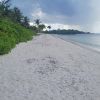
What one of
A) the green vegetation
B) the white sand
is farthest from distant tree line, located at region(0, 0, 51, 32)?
the white sand

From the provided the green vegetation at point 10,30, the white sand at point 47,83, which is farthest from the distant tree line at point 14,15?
the white sand at point 47,83

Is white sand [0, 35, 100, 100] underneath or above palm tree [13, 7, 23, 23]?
underneath

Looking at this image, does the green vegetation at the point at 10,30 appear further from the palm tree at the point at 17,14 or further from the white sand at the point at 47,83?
the white sand at the point at 47,83

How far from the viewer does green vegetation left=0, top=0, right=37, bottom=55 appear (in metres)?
18.7

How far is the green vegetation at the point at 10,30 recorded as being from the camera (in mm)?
18734

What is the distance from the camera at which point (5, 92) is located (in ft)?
25.3

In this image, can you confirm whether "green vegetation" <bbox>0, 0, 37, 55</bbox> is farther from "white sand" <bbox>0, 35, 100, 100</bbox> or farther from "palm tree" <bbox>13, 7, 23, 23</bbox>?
"white sand" <bbox>0, 35, 100, 100</bbox>

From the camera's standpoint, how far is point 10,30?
93.2 feet

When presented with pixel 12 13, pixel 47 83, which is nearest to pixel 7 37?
pixel 47 83

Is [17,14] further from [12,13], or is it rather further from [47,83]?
[47,83]

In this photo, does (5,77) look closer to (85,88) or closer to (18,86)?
(18,86)

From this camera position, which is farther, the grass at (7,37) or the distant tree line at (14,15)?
the distant tree line at (14,15)

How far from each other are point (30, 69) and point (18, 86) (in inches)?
129

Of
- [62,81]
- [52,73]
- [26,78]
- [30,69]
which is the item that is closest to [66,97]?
[62,81]
